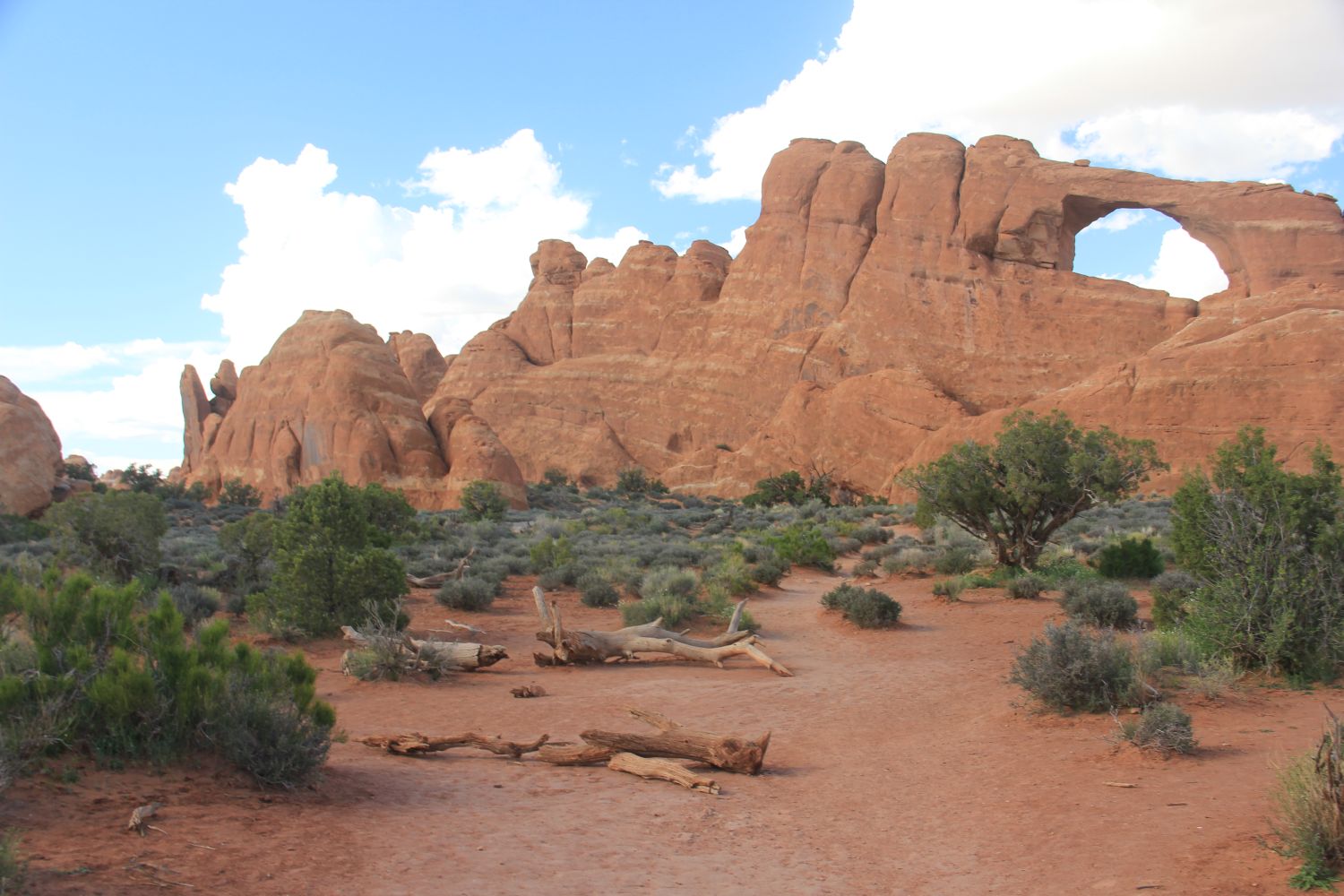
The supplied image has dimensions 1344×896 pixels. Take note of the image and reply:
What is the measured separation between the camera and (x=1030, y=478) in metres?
17.0

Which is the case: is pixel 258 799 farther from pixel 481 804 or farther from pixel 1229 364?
pixel 1229 364

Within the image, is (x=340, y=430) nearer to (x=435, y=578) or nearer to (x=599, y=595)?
(x=435, y=578)

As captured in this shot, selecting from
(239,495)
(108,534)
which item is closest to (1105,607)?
(108,534)

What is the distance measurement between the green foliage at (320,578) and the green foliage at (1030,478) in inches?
420

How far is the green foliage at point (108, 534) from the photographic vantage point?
48.4ft

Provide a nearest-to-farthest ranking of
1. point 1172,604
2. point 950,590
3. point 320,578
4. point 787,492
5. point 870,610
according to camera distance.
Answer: point 1172,604 → point 320,578 → point 870,610 → point 950,590 → point 787,492

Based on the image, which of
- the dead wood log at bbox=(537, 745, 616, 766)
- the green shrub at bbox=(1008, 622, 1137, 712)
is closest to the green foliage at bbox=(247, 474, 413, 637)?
the dead wood log at bbox=(537, 745, 616, 766)

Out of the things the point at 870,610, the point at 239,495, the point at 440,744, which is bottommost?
the point at 870,610

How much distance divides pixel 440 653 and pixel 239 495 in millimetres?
39231

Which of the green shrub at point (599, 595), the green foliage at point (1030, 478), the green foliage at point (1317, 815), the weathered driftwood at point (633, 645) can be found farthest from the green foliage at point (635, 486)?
the green foliage at point (1317, 815)

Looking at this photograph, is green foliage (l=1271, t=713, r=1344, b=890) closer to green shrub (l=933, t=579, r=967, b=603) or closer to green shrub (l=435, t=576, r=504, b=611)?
green shrub (l=933, t=579, r=967, b=603)

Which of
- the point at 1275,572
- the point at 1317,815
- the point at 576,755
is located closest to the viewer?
the point at 1317,815

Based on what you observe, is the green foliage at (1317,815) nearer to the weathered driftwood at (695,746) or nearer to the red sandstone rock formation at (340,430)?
the weathered driftwood at (695,746)

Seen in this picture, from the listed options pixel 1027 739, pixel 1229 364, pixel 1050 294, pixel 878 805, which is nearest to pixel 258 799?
pixel 878 805
